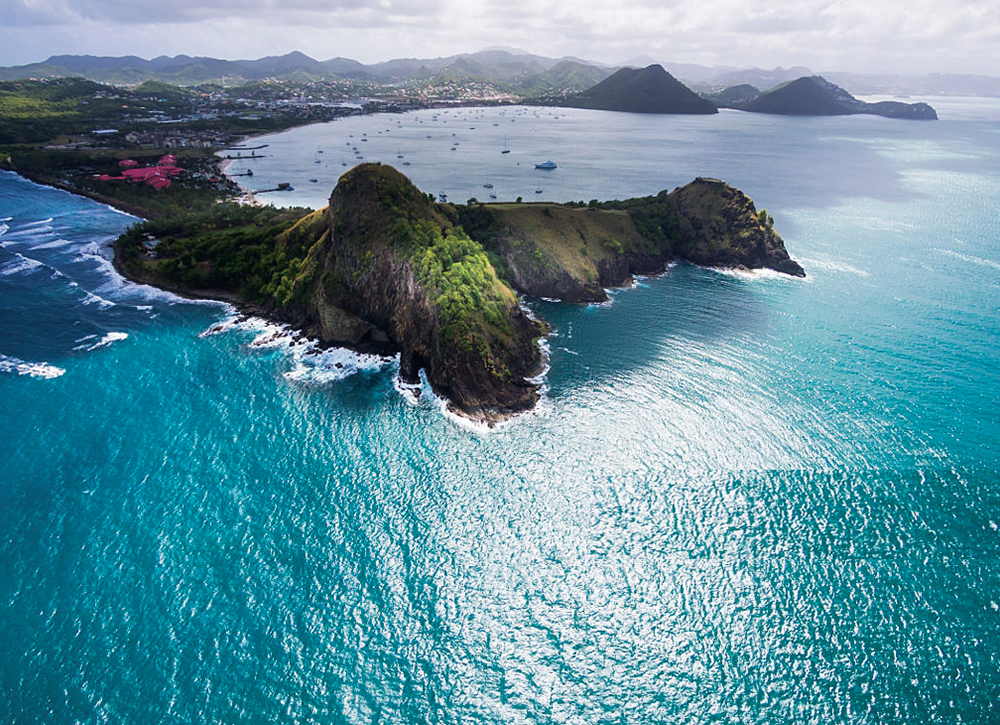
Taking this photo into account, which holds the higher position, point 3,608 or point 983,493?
point 983,493

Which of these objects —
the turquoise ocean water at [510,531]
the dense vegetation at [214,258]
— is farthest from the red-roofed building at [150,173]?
the turquoise ocean water at [510,531]

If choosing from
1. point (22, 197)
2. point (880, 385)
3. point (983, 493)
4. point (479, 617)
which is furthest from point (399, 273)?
point (22, 197)

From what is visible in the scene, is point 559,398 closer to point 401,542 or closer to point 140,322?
point 401,542

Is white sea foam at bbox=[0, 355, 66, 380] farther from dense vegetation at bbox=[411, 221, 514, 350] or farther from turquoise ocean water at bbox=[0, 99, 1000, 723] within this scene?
dense vegetation at bbox=[411, 221, 514, 350]

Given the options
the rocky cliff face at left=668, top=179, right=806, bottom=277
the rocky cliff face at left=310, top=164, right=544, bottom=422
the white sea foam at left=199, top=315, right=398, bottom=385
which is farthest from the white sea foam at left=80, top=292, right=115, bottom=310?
the rocky cliff face at left=668, top=179, right=806, bottom=277

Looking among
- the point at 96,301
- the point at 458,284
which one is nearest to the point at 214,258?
the point at 96,301

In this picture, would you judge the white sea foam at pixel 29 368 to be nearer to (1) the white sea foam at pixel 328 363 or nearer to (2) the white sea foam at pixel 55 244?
(1) the white sea foam at pixel 328 363
